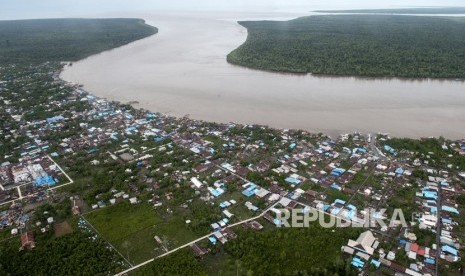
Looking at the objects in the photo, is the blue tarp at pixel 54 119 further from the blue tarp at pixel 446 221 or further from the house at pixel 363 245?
the blue tarp at pixel 446 221

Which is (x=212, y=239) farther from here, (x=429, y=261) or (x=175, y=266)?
(x=429, y=261)

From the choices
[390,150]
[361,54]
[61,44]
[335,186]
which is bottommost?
[335,186]

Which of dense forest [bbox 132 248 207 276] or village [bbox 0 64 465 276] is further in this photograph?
village [bbox 0 64 465 276]

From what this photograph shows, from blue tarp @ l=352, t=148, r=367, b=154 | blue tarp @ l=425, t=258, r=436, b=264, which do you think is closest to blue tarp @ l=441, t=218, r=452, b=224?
blue tarp @ l=425, t=258, r=436, b=264

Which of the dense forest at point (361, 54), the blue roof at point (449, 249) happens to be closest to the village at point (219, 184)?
the blue roof at point (449, 249)

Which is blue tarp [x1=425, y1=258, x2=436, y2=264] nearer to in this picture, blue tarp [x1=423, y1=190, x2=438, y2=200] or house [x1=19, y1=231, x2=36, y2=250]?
blue tarp [x1=423, y1=190, x2=438, y2=200]

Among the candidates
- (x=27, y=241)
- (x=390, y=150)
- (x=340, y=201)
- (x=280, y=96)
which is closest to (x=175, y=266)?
(x=27, y=241)
